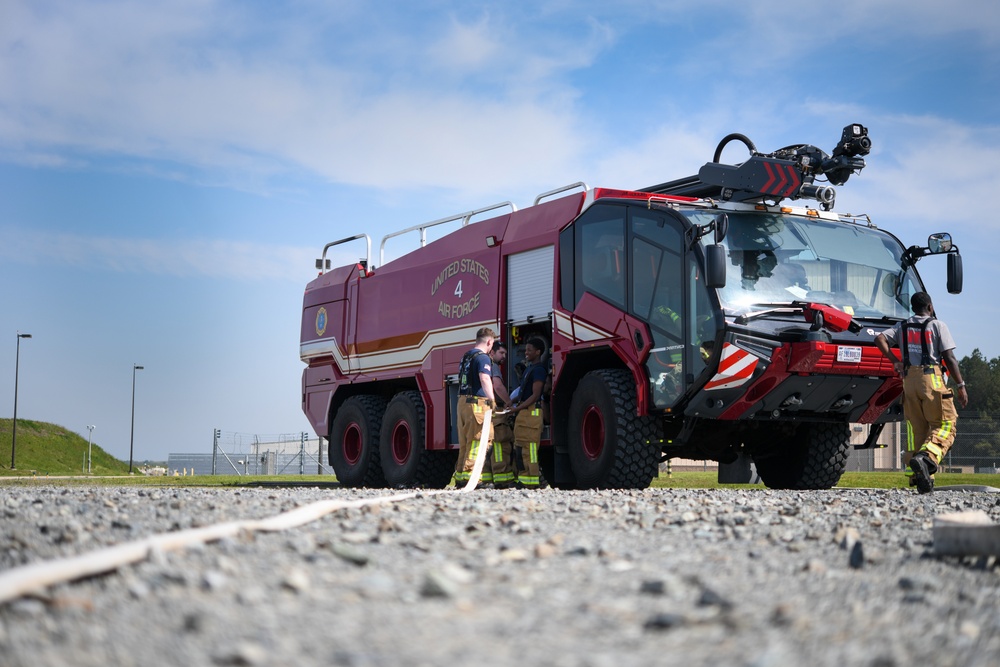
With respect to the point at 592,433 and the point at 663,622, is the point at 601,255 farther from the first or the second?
the point at 663,622

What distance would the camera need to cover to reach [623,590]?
4477 millimetres

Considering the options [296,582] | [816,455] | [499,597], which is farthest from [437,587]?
[816,455]

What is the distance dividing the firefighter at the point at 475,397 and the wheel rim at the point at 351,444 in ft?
15.2

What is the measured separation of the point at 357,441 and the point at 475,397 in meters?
5.10

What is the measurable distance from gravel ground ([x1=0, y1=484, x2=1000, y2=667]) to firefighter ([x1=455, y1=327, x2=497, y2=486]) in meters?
6.07

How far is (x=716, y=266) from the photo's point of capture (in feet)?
35.4

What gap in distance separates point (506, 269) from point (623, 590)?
33.0ft

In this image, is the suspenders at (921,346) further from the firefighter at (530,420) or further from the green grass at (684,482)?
the green grass at (684,482)

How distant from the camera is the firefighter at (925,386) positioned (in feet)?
36.8

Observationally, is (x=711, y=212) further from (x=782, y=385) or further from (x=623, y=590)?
(x=623, y=590)

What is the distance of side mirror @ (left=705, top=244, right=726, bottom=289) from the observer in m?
10.8

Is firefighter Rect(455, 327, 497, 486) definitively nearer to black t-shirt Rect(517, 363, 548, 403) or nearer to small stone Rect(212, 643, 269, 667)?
black t-shirt Rect(517, 363, 548, 403)

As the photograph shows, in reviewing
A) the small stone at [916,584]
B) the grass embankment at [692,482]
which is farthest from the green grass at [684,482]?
the small stone at [916,584]


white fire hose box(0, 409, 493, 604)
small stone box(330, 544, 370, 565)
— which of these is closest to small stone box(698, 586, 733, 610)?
small stone box(330, 544, 370, 565)
